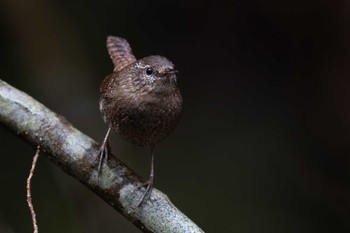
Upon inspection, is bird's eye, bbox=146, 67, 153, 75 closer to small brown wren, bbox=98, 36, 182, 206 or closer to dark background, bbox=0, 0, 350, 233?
small brown wren, bbox=98, 36, 182, 206

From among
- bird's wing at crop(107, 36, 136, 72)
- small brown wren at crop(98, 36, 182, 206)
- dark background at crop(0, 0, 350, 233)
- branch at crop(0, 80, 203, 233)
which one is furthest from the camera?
dark background at crop(0, 0, 350, 233)

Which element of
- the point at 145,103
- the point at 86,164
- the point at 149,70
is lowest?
the point at 86,164

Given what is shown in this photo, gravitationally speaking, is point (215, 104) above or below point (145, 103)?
above

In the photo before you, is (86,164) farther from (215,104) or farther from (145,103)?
(215,104)

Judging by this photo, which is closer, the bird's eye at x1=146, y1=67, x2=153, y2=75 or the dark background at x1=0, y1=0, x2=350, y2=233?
the bird's eye at x1=146, y1=67, x2=153, y2=75

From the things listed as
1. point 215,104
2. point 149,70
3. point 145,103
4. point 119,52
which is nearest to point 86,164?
point 145,103

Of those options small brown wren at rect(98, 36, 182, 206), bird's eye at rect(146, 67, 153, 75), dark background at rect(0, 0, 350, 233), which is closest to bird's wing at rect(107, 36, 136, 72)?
small brown wren at rect(98, 36, 182, 206)

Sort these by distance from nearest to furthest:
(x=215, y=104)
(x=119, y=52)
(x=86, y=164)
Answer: (x=86, y=164)
(x=119, y=52)
(x=215, y=104)

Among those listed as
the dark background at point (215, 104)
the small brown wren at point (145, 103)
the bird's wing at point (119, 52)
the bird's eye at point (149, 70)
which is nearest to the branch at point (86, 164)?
the small brown wren at point (145, 103)
